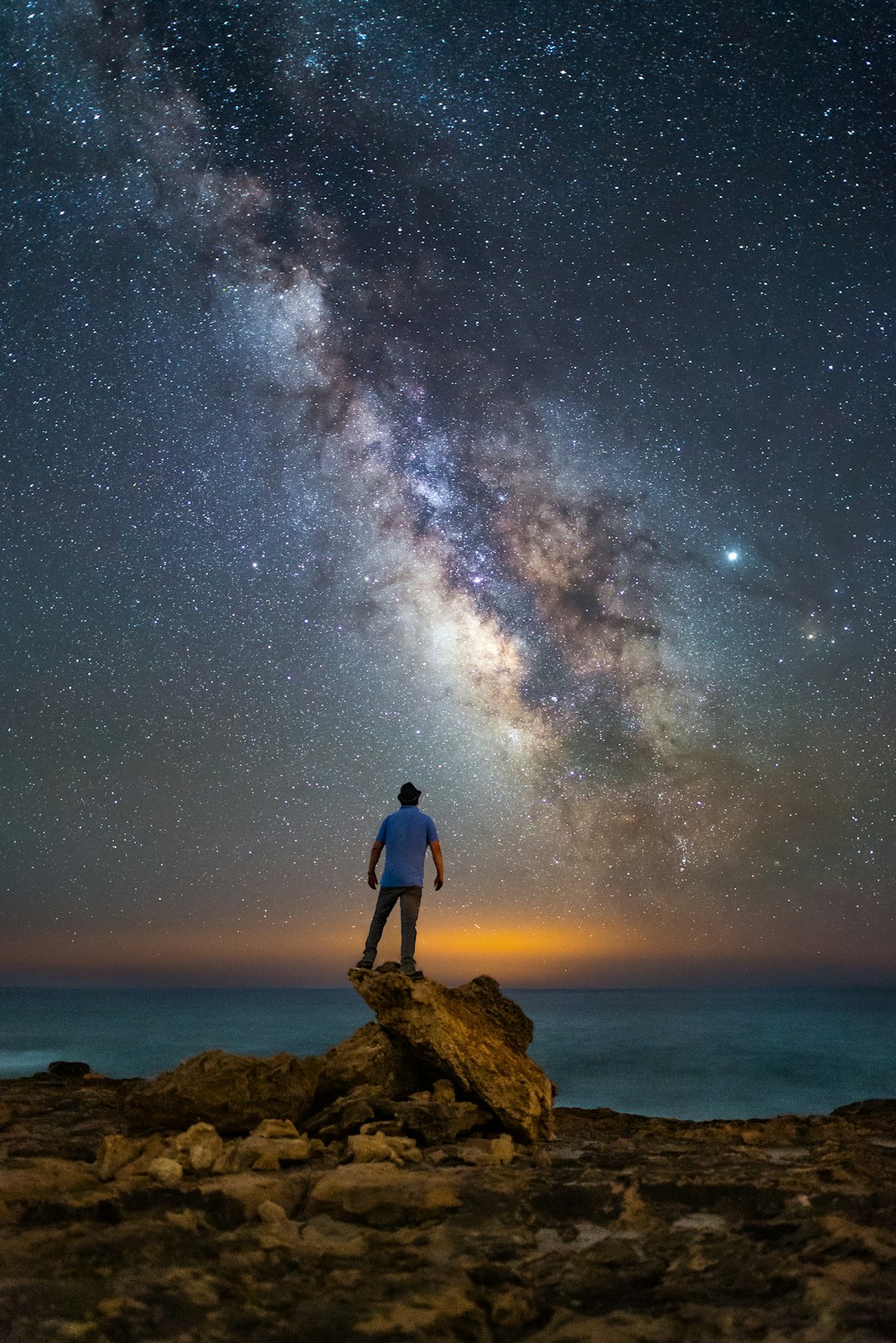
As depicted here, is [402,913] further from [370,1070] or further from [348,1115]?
[348,1115]

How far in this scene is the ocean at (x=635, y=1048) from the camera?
3641cm

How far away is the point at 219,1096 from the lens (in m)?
6.05

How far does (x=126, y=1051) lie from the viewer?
53562 mm

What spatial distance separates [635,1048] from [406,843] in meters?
54.4

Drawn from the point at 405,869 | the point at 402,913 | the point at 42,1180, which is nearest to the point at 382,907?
the point at 402,913

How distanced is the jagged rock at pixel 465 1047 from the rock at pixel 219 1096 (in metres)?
0.95

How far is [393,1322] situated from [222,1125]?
331 cm

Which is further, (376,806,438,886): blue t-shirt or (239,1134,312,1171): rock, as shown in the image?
(376,806,438,886): blue t-shirt

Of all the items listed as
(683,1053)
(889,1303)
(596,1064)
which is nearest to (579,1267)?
(889,1303)

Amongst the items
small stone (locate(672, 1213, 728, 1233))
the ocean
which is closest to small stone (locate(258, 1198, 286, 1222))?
small stone (locate(672, 1213, 728, 1233))

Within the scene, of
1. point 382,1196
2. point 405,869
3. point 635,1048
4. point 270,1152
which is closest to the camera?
point 382,1196

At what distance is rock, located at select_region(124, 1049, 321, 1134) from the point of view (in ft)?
19.7

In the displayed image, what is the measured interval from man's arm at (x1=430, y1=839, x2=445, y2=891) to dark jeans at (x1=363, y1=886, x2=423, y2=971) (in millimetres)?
212

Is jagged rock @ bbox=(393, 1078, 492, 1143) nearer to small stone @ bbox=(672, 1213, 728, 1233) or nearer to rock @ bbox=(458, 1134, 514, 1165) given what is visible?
rock @ bbox=(458, 1134, 514, 1165)
